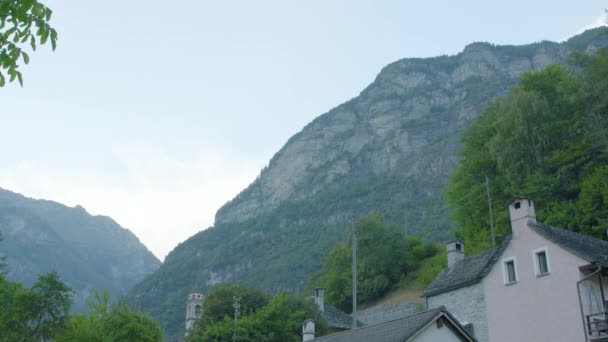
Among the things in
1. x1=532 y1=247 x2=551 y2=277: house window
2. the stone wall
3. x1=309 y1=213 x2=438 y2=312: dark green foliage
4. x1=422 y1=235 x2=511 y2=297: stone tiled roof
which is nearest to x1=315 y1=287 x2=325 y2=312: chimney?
x1=309 y1=213 x2=438 y2=312: dark green foliage

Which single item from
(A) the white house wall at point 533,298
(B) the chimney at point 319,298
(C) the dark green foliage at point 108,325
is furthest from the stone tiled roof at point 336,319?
(A) the white house wall at point 533,298

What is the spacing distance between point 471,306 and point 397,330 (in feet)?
34.0

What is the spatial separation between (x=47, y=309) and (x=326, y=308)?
71.7 ft

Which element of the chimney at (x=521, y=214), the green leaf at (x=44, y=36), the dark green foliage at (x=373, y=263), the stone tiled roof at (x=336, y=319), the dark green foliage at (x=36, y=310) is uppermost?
the dark green foliage at (x=373, y=263)

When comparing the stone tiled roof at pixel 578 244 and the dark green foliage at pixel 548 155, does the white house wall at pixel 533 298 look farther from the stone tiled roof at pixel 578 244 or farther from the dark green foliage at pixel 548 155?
the dark green foliage at pixel 548 155

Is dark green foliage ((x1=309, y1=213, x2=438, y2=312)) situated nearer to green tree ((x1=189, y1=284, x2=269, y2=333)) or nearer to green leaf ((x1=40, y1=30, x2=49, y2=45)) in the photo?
green tree ((x1=189, y1=284, x2=269, y2=333))

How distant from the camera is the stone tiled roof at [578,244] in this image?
26670 millimetres

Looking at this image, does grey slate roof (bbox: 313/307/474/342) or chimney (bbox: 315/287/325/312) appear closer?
grey slate roof (bbox: 313/307/474/342)

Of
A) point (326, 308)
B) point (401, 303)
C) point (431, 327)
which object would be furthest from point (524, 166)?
point (431, 327)

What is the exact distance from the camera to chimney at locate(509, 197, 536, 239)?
29.7 m

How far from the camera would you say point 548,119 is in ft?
153

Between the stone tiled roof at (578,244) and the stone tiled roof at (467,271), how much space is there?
6.73 feet

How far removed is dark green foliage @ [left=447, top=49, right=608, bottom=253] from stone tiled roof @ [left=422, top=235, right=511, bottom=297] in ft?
31.1

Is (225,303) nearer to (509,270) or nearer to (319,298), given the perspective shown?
(319,298)
